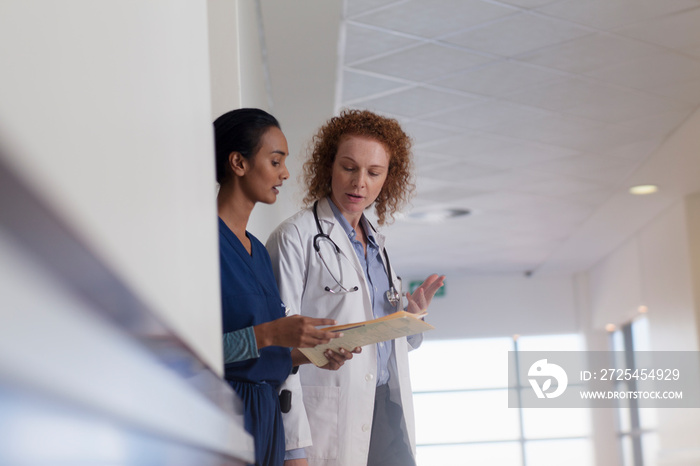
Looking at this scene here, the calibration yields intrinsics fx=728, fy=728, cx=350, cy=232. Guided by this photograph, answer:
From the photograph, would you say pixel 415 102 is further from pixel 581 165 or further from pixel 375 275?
Answer: pixel 375 275

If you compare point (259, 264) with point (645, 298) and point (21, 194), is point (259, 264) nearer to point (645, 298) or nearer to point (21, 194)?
Answer: point (21, 194)

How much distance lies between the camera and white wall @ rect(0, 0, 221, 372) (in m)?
0.15

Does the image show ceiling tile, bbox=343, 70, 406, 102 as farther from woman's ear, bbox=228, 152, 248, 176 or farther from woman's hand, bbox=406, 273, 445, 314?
woman's ear, bbox=228, 152, 248, 176

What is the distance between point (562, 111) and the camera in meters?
4.81

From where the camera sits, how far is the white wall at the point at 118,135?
15 centimetres

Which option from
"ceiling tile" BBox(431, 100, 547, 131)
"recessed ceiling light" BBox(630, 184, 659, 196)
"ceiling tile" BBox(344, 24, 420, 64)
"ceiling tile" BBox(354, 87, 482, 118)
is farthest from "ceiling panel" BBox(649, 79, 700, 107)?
"recessed ceiling light" BBox(630, 184, 659, 196)

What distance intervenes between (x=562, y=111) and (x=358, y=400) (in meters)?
3.47

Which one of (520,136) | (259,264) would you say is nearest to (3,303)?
(259,264)

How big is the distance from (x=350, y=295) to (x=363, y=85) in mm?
2713

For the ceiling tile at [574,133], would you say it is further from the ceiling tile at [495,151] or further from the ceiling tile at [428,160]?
Answer: the ceiling tile at [428,160]

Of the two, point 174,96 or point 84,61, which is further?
point 174,96

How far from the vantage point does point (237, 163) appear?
5.46 feet

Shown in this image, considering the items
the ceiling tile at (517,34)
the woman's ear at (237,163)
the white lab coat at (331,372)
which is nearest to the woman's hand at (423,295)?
the white lab coat at (331,372)

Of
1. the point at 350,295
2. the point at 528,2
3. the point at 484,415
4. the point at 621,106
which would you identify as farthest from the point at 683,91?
the point at 484,415
